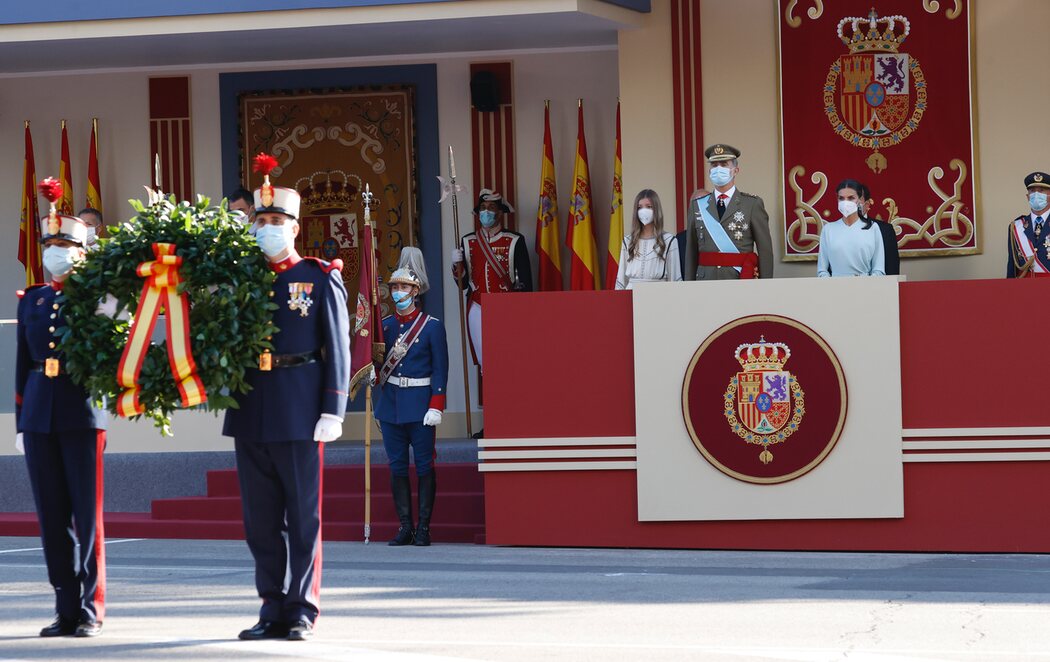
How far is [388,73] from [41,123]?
3172mm

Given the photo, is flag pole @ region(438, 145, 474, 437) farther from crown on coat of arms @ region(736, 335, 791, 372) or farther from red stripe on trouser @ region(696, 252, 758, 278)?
crown on coat of arms @ region(736, 335, 791, 372)

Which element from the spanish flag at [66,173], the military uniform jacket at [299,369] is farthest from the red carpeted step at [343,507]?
the military uniform jacket at [299,369]

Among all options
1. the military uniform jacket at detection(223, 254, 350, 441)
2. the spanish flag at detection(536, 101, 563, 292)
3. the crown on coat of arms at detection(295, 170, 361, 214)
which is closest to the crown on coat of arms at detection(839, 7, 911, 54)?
the spanish flag at detection(536, 101, 563, 292)

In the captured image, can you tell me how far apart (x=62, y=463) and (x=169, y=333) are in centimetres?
88

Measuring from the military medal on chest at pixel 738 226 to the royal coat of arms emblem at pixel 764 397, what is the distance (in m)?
1.00

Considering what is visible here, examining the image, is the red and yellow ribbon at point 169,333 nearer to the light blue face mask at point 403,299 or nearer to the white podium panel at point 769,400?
the white podium panel at point 769,400

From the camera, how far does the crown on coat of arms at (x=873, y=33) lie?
499 inches

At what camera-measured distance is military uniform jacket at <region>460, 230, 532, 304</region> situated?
44.1 feet

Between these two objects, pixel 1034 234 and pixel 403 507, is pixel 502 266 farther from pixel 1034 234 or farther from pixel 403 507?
pixel 1034 234

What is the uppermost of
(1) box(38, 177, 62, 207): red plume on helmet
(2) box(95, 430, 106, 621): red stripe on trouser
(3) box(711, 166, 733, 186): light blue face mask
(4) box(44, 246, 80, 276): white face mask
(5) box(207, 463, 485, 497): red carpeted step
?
(3) box(711, 166, 733, 186): light blue face mask

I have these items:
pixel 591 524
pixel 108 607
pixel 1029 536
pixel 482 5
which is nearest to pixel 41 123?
pixel 482 5

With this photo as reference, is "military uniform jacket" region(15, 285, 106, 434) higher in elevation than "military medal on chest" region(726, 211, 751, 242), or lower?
lower

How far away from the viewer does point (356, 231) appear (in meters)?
14.3

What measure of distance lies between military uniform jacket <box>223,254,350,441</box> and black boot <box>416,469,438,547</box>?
4.18 m
